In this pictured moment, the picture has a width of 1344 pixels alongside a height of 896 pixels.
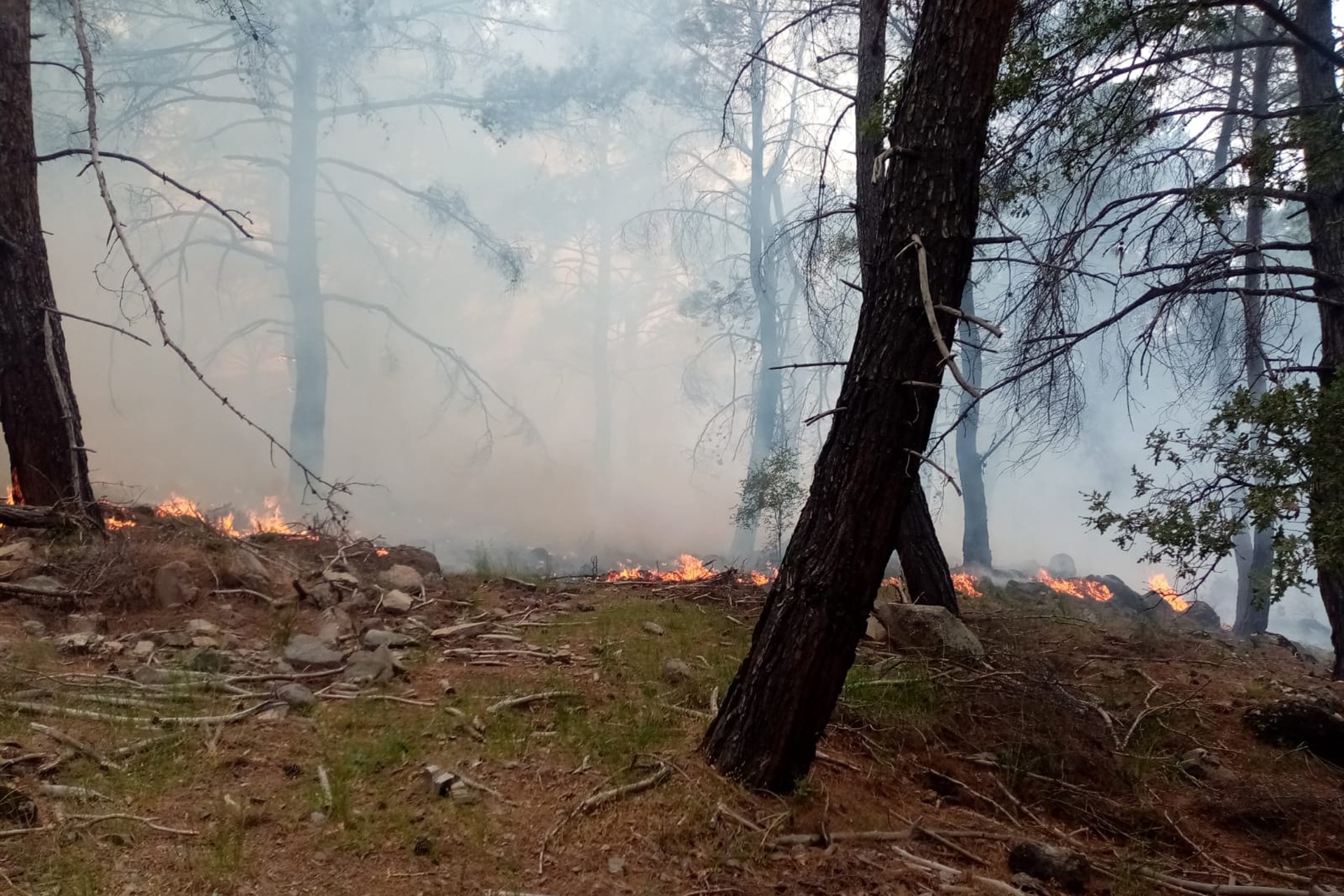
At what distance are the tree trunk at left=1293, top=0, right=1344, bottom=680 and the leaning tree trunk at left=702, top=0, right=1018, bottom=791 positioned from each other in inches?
91.7

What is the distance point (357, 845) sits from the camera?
98.0 inches

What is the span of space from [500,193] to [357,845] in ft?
74.6

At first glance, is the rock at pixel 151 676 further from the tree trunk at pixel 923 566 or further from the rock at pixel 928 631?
the tree trunk at pixel 923 566

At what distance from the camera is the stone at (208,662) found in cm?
385

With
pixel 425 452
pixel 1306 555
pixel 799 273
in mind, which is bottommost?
pixel 425 452

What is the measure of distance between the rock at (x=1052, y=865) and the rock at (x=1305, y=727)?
2553 mm

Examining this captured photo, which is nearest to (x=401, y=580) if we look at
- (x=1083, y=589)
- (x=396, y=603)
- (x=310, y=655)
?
(x=396, y=603)

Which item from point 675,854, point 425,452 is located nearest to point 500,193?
point 425,452

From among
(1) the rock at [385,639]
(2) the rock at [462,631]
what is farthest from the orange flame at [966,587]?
(1) the rock at [385,639]

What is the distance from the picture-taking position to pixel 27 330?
17.7 feet

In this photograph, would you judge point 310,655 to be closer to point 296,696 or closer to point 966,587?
point 296,696

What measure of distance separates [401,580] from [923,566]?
424cm

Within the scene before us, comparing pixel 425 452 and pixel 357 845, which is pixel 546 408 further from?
pixel 357 845

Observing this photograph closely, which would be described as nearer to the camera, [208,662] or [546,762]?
[546,762]
